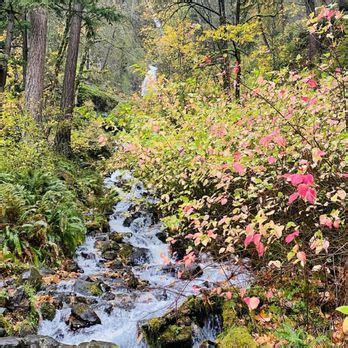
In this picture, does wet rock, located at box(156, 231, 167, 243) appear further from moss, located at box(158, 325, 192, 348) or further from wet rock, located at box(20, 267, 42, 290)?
moss, located at box(158, 325, 192, 348)

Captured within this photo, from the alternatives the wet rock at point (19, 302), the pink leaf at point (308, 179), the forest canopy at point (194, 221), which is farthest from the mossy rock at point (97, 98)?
the pink leaf at point (308, 179)

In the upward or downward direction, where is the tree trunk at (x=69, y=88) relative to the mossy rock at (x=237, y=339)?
upward

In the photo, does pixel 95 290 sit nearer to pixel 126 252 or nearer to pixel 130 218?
pixel 126 252

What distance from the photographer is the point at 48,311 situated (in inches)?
199

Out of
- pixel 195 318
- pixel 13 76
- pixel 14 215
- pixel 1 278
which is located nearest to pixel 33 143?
pixel 14 215

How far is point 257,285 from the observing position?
191 inches

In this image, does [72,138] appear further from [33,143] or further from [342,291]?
[342,291]

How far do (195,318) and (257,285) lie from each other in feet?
2.94

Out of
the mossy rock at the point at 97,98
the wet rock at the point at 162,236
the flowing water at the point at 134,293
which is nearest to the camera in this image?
the flowing water at the point at 134,293

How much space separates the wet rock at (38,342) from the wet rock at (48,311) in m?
0.58

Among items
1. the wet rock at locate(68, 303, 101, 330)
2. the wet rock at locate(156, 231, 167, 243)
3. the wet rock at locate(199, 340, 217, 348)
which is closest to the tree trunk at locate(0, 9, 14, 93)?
the wet rock at locate(156, 231, 167, 243)

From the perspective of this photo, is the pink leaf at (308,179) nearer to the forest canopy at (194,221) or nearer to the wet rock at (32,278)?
the forest canopy at (194,221)

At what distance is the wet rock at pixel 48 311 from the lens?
500 centimetres

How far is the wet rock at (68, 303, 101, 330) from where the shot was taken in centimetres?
499
